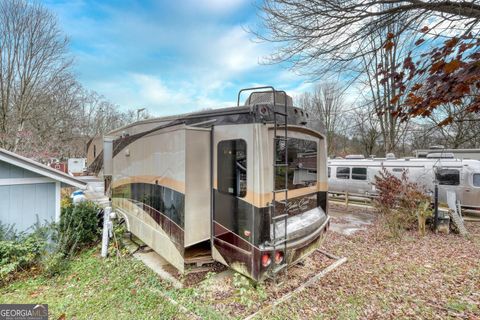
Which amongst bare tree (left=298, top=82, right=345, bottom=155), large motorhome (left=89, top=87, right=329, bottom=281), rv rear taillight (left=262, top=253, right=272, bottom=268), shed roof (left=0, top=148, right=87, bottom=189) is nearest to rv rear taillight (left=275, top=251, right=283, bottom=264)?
large motorhome (left=89, top=87, right=329, bottom=281)

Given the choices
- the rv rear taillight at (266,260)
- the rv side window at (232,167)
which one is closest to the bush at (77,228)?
the rv side window at (232,167)

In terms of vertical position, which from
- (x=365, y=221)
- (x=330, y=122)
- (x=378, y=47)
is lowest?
(x=365, y=221)

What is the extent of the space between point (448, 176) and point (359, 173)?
3498mm

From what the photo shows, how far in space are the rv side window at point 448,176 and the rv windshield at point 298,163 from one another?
8716 mm

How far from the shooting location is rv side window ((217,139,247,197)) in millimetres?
3679

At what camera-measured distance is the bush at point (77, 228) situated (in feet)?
19.2

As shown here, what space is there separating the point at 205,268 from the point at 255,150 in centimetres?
270

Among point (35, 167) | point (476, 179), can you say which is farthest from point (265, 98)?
point (476, 179)

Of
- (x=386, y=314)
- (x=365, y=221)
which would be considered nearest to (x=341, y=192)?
(x=365, y=221)

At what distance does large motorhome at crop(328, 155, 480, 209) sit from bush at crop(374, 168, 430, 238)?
4.15ft

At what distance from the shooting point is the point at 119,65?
1288 cm

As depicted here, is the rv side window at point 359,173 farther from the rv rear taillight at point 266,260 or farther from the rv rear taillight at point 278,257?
the rv rear taillight at point 266,260

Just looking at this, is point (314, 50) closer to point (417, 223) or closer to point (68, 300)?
point (68, 300)

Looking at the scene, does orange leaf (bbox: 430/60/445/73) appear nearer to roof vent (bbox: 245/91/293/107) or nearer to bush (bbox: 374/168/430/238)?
roof vent (bbox: 245/91/293/107)
